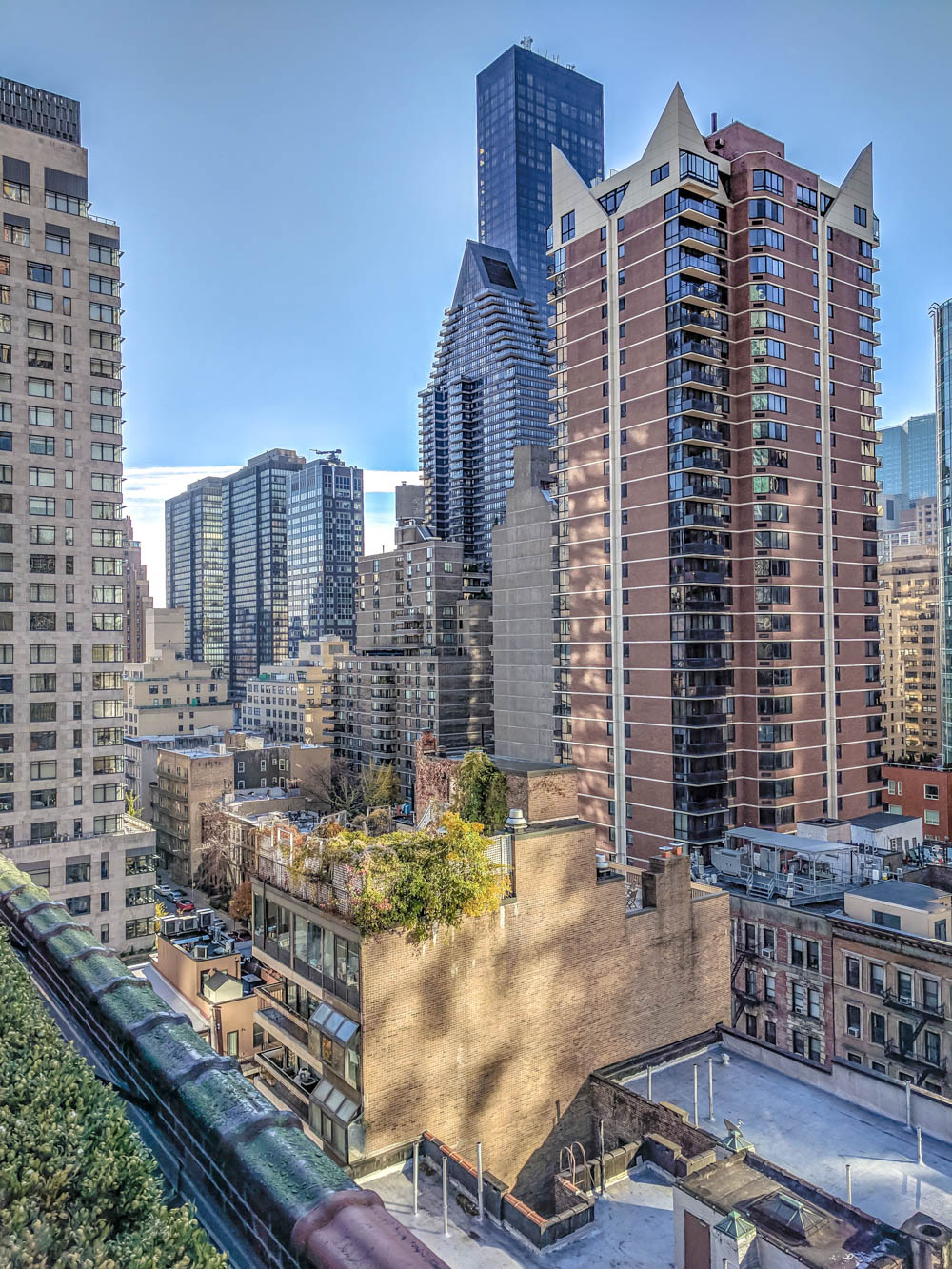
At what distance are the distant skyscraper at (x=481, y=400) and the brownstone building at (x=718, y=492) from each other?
3383 inches

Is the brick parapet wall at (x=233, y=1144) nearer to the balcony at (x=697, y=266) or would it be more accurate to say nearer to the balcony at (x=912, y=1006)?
the balcony at (x=912, y=1006)

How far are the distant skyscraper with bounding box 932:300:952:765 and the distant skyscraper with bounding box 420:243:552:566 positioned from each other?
238 ft

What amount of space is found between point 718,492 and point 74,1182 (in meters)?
58.9

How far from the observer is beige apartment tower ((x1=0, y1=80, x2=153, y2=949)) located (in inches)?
1986

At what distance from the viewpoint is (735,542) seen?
197ft

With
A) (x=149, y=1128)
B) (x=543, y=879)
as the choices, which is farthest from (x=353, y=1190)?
(x=543, y=879)

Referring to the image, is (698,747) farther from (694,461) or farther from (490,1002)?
(490,1002)

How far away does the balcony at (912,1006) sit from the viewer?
30.6 m

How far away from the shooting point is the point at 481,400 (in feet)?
518

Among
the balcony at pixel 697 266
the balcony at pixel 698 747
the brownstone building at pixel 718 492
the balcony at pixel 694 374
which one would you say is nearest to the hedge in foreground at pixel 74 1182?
the balcony at pixel 698 747

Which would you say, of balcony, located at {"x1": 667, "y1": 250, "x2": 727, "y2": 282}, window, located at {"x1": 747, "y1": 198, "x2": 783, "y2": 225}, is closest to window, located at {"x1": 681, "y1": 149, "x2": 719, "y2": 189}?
window, located at {"x1": 747, "y1": 198, "x2": 783, "y2": 225}

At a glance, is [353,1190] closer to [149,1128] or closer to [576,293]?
[149,1128]

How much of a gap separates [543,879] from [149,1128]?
15.3m

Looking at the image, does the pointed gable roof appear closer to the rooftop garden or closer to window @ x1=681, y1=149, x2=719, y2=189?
window @ x1=681, y1=149, x2=719, y2=189
